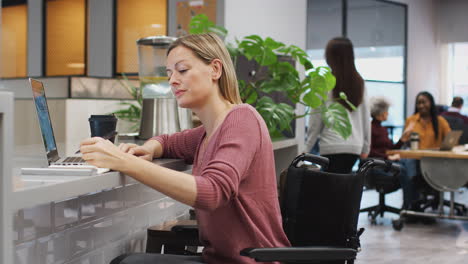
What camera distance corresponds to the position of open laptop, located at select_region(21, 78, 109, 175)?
51.6 inches

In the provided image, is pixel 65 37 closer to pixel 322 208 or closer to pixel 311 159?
pixel 311 159

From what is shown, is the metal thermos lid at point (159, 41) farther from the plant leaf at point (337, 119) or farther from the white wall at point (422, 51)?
the white wall at point (422, 51)

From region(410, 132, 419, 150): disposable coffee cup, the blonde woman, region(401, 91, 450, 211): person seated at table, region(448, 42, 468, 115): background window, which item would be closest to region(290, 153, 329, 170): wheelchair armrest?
the blonde woman

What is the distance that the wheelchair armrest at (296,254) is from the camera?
4.55ft

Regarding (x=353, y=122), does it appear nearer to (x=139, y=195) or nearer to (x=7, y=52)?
(x=139, y=195)

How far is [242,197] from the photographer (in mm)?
1511

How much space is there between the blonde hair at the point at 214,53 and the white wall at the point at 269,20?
412 centimetres

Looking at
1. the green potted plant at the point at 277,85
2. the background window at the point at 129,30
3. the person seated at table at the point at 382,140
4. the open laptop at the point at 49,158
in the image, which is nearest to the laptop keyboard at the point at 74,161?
the open laptop at the point at 49,158

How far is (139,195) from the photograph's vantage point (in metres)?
2.28

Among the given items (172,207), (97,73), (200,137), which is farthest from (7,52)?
(200,137)

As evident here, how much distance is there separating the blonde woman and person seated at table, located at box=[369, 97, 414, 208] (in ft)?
13.6

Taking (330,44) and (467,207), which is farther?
(467,207)

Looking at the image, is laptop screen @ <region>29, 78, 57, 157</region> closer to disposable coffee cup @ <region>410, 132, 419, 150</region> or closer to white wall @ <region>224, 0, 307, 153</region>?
white wall @ <region>224, 0, 307, 153</region>

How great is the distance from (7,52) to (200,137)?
895 centimetres
